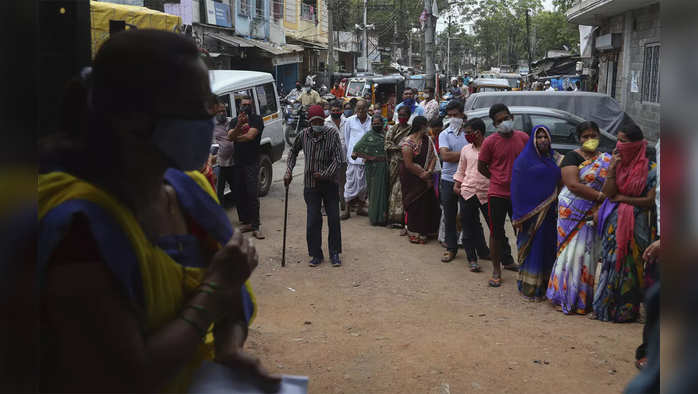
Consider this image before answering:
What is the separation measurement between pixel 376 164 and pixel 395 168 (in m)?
0.31

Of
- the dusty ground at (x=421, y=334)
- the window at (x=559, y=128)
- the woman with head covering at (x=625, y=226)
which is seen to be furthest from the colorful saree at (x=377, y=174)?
the woman with head covering at (x=625, y=226)

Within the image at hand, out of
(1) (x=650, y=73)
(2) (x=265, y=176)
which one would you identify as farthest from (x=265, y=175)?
(1) (x=650, y=73)

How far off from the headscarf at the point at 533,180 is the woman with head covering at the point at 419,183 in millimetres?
2243

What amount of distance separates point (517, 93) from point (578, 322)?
8.06m

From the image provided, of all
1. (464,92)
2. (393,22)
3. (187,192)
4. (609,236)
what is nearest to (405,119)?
(609,236)

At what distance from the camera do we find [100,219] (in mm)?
1151

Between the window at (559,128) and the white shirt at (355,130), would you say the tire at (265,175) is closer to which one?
the white shirt at (355,130)

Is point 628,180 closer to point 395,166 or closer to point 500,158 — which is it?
point 500,158

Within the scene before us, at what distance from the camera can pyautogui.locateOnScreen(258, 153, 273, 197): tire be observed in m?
10.7

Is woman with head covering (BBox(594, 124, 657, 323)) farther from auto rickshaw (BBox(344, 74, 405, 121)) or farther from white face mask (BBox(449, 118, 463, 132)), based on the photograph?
auto rickshaw (BBox(344, 74, 405, 121))

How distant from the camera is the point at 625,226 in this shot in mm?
5008

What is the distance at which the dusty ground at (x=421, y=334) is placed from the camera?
14.0ft

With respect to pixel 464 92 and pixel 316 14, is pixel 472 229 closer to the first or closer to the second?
pixel 464 92

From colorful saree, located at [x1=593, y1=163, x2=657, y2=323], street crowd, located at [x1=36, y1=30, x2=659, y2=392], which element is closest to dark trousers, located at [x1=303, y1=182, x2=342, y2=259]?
colorful saree, located at [x1=593, y1=163, x2=657, y2=323]
